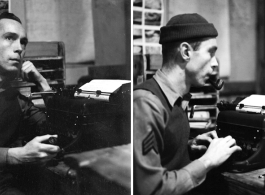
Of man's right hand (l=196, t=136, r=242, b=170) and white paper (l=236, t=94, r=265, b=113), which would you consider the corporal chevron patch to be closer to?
man's right hand (l=196, t=136, r=242, b=170)

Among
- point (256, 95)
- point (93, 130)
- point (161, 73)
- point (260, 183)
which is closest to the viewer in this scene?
point (260, 183)

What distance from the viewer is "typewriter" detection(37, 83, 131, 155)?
7.97 feet

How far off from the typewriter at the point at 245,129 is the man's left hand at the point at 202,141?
6 cm

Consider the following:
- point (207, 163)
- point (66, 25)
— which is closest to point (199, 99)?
point (207, 163)

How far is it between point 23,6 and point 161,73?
1313 millimetres

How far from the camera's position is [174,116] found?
2.05 meters

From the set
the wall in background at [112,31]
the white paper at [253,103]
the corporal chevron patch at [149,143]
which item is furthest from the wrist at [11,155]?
the white paper at [253,103]

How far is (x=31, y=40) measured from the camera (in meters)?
2.43

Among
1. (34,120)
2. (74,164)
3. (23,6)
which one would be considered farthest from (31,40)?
(74,164)

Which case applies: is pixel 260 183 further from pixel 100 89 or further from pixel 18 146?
pixel 18 146

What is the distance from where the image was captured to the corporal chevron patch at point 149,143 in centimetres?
199

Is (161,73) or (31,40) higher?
(31,40)

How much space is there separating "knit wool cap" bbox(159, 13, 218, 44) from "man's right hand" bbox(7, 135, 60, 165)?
51.2 inches

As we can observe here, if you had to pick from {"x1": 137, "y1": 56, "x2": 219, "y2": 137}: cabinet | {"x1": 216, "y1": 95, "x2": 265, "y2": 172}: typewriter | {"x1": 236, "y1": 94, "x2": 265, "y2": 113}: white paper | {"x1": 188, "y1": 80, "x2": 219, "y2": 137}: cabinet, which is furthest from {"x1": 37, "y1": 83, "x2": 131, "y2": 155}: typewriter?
{"x1": 236, "y1": 94, "x2": 265, "y2": 113}: white paper
